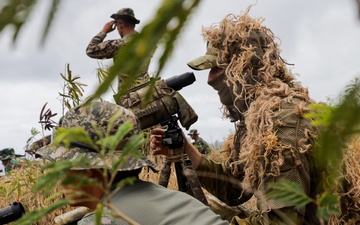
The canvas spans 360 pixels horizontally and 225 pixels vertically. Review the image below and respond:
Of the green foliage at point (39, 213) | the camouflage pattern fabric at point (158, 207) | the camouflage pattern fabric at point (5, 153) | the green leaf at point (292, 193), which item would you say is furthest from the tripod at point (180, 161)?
the camouflage pattern fabric at point (5, 153)

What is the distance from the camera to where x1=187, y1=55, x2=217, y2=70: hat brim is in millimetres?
3027

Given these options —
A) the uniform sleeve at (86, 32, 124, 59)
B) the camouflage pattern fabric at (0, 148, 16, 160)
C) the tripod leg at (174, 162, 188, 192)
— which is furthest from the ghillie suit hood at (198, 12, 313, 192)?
the camouflage pattern fabric at (0, 148, 16, 160)

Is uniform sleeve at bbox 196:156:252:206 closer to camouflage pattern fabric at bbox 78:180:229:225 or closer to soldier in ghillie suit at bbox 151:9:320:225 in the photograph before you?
soldier in ghillie suit at bbox 151:9:320:225

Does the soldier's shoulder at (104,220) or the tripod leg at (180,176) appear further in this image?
the tripod leg at (180,176)

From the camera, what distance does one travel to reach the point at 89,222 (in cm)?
175

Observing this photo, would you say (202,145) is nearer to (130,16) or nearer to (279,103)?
(130,16)

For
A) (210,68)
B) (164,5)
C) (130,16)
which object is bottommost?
(164,5)

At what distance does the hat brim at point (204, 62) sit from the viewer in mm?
3027

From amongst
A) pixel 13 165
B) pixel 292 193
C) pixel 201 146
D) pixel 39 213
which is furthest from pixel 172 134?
pixel 13 165

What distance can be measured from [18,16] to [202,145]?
321 inches

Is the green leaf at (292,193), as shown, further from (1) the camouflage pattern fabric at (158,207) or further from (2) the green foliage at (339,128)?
(1) the camouflage pattern fabric at (158,207)

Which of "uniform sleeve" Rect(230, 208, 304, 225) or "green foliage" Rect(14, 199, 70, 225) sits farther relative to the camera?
"uniform sleeve" Rect(230, 208, 304, 225)

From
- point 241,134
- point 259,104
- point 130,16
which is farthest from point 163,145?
point 130,16

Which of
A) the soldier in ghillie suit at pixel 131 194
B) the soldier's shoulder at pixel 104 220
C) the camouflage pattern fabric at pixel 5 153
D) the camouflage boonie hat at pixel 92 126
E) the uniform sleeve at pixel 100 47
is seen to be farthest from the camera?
the camouflage pattern fabric at pixel 5 153
